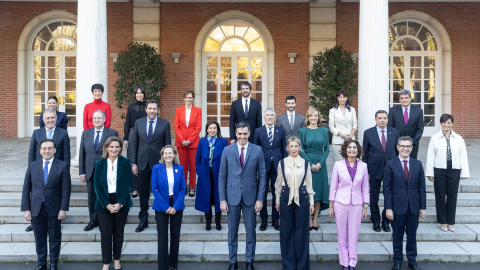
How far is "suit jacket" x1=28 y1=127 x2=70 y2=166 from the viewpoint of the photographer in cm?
605

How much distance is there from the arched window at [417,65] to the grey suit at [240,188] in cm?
1064

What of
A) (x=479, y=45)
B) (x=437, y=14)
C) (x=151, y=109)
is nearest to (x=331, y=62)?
(x=437, y=14)

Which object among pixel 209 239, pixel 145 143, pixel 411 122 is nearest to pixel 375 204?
pixel 411 122

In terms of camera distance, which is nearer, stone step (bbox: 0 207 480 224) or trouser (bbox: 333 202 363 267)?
trouser (bbox: 333 202 363 267)

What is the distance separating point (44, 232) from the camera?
17.3ft

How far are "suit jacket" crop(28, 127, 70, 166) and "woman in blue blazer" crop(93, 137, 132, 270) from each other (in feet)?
4.25

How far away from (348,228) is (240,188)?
1.33 meters

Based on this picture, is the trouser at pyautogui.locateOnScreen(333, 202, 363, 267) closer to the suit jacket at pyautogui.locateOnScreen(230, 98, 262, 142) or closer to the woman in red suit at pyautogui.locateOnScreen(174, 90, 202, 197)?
the suit jacket at pyautogui.locateOnScreen(230, 98, 262, 142)

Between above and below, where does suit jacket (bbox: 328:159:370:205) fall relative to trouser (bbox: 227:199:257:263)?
above

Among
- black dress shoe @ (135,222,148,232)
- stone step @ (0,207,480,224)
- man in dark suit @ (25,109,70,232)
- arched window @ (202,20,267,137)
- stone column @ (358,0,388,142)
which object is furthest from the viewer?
arched window @ (202,20,267,137)

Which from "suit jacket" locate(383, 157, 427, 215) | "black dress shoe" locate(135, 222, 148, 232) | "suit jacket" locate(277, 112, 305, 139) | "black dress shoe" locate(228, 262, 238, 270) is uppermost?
"suit jacket" locate(277, 112, 305, 139)

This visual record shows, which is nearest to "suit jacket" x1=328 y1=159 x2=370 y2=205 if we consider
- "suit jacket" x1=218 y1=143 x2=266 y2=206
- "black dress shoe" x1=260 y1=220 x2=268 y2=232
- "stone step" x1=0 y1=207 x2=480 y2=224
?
"suit jacket" x1=218 y1=143 x2=266 y2=206

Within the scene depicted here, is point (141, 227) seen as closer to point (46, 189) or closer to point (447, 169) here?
point (46, 189)

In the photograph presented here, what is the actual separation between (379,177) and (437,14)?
10.3 m
